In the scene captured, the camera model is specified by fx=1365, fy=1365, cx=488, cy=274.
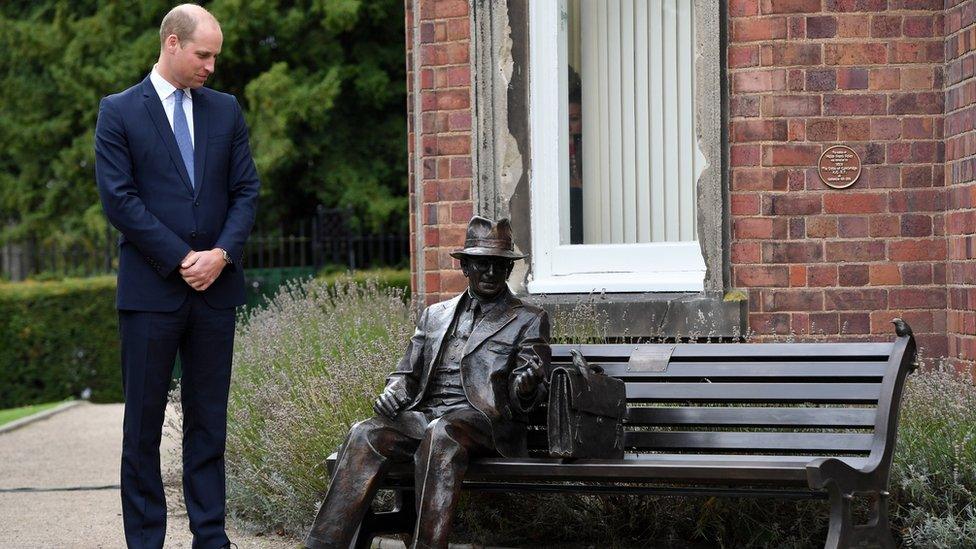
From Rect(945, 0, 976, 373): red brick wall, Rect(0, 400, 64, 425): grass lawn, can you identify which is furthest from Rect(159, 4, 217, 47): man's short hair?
Rect(0, 400, 64, 425): grass lawn

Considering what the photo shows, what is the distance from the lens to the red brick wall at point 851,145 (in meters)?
6.77

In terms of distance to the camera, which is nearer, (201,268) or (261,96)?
(201,268)

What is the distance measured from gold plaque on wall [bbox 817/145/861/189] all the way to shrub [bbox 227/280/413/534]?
228 cm

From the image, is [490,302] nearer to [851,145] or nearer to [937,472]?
[937,472]

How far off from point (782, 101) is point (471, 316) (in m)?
2.31

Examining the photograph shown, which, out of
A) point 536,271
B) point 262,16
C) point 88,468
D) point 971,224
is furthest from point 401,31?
point 971,224

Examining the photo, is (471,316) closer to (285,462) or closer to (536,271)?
(285,462)

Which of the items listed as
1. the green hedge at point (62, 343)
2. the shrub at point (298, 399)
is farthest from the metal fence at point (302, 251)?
the shrub at point (298, 399)

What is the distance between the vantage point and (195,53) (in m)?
5.29

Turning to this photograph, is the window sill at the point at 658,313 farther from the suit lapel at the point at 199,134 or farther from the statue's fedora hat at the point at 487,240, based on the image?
the suit lapel at the point at 199,134

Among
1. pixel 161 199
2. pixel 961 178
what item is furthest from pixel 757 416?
pixel 161 199

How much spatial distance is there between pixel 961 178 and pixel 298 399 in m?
3.43

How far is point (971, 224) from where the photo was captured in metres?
6.40

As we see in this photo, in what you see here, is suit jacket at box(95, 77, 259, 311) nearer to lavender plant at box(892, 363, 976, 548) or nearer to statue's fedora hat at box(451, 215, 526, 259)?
statue's fedora hat at box(451, 215, 526, 259)
